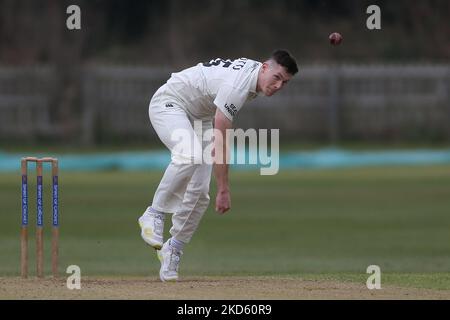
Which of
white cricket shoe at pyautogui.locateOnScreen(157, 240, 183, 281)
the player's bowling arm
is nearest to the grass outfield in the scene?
white cricket shoe at pyautogui.locateOnScreen(157, 240, 183, 281)

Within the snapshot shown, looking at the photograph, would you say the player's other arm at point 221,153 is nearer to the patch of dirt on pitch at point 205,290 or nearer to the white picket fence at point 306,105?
the patch of dirt on pitch at point 205,290

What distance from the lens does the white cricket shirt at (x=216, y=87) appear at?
347 inches

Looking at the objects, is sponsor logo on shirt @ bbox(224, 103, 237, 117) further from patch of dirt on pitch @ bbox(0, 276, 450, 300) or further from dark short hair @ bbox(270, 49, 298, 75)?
patch of dirt on pitch @ bbox(0, 276, 450, 300)

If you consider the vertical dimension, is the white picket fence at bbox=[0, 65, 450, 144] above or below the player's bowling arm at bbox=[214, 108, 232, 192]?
above

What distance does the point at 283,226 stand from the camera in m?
17.1

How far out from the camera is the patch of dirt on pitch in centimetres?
830

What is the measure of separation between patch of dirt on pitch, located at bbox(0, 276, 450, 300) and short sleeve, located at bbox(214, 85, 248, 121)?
1280 mm

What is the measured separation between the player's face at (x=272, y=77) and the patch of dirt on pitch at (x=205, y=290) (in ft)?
4.87

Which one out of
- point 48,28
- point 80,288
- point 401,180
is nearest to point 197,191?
point 80,288

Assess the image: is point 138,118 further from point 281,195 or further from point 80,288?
point 80,288

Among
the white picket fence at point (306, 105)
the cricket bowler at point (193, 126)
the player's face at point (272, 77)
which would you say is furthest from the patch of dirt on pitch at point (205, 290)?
the white picket fence at point (306, 105)

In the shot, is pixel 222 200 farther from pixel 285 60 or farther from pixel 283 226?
pixel 283 226

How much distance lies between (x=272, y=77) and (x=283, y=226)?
835cm

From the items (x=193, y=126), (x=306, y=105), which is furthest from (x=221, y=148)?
(x=306, y=105)
